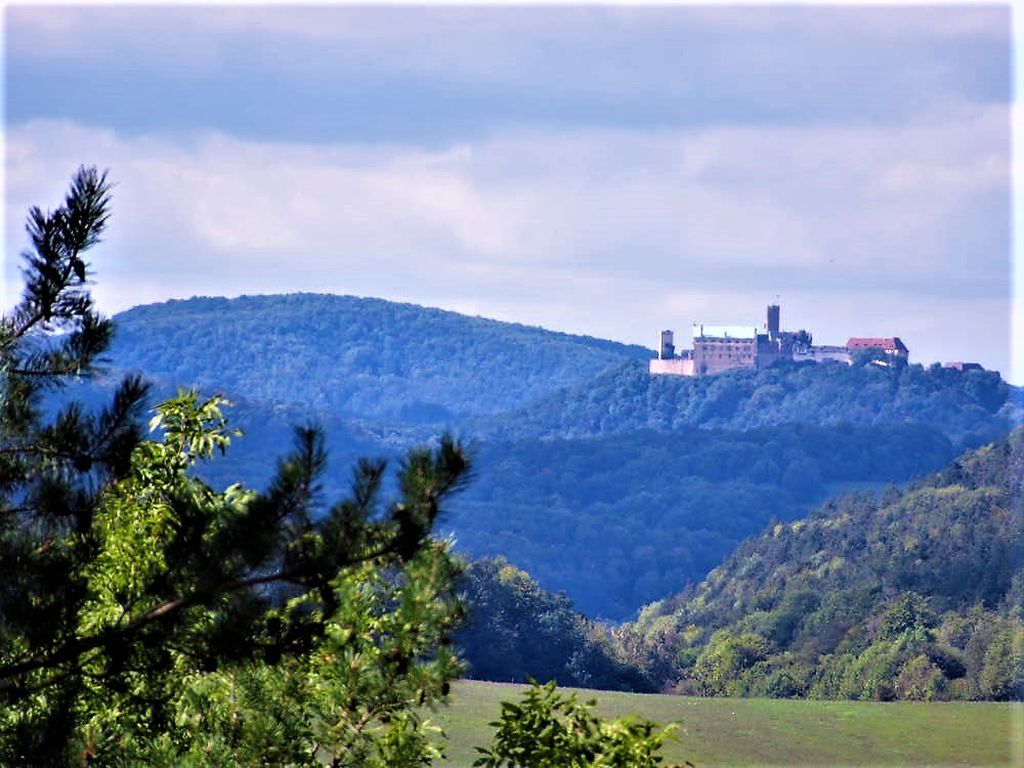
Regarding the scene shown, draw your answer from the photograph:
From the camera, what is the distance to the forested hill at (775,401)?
118062mm

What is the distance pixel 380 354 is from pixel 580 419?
978 inches

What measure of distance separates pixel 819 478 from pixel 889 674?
6955 cm

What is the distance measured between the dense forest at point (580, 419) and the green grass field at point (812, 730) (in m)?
44.4

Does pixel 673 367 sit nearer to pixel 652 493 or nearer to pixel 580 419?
pixel 580 419

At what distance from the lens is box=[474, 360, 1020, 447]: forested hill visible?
387 feet

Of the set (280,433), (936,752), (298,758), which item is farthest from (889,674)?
(280,433)

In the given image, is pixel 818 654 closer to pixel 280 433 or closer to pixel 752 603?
pixel 752 603

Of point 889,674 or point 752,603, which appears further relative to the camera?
point 752,603

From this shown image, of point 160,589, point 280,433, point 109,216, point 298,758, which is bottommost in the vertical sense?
point 298,758

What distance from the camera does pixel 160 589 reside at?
379cm

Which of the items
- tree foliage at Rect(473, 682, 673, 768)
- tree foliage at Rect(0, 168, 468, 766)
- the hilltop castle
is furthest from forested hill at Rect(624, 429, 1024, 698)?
the hilltop castle

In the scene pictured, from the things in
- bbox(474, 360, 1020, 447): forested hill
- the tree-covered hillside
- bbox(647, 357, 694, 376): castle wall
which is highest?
bbox(647, 357, 694, 376): castle wall

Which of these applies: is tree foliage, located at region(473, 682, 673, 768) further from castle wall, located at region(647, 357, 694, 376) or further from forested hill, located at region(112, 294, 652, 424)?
forested hill, located at region(112, 294, 652, 424)

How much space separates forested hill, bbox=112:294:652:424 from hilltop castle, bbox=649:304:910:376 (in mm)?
10364
